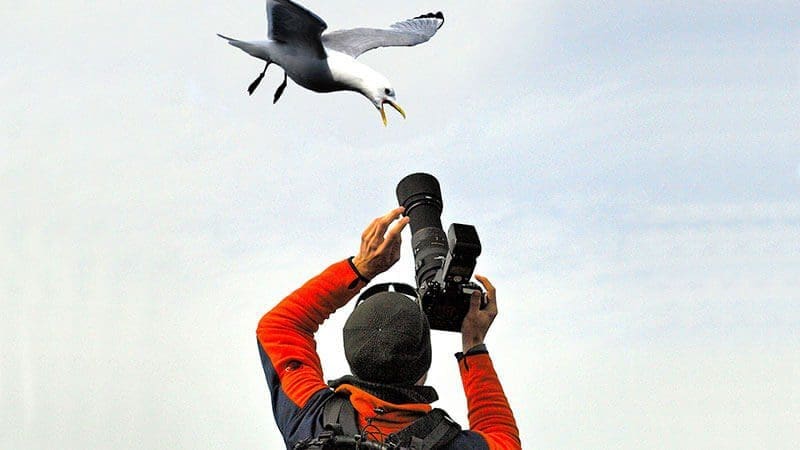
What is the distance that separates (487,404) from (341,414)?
115cm

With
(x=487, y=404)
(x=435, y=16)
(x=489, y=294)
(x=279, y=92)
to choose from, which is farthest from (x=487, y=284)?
(x=435, y=16)

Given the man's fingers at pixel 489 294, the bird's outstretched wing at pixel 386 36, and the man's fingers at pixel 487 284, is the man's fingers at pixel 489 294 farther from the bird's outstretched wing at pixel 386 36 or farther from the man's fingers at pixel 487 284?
the bird's outstretched wing at pixel 386 36

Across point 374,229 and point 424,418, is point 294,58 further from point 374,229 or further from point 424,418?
point 424,418

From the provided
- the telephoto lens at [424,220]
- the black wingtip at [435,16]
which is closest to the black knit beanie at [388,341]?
the telephoto lens at [424,220]

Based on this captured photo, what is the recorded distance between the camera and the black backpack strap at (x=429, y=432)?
5336mm

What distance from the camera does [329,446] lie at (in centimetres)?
529

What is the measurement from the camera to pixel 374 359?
18.3 ft

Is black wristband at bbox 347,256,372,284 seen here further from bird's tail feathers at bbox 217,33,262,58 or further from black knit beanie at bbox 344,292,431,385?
bird's tail feathers at bbox 217,33,262,58

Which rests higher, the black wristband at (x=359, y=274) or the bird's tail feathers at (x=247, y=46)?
the bird's tail feathers at (x=247, y=46)

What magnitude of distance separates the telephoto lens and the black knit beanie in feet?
5.49

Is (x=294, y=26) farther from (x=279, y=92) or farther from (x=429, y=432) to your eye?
(x=429, y=432)

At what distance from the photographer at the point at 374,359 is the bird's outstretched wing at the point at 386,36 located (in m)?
6.24

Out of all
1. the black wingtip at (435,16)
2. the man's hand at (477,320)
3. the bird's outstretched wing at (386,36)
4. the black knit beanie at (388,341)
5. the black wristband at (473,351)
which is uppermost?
the black wingtip at (435,16)

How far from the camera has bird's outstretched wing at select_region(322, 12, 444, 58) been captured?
12.6 meters
